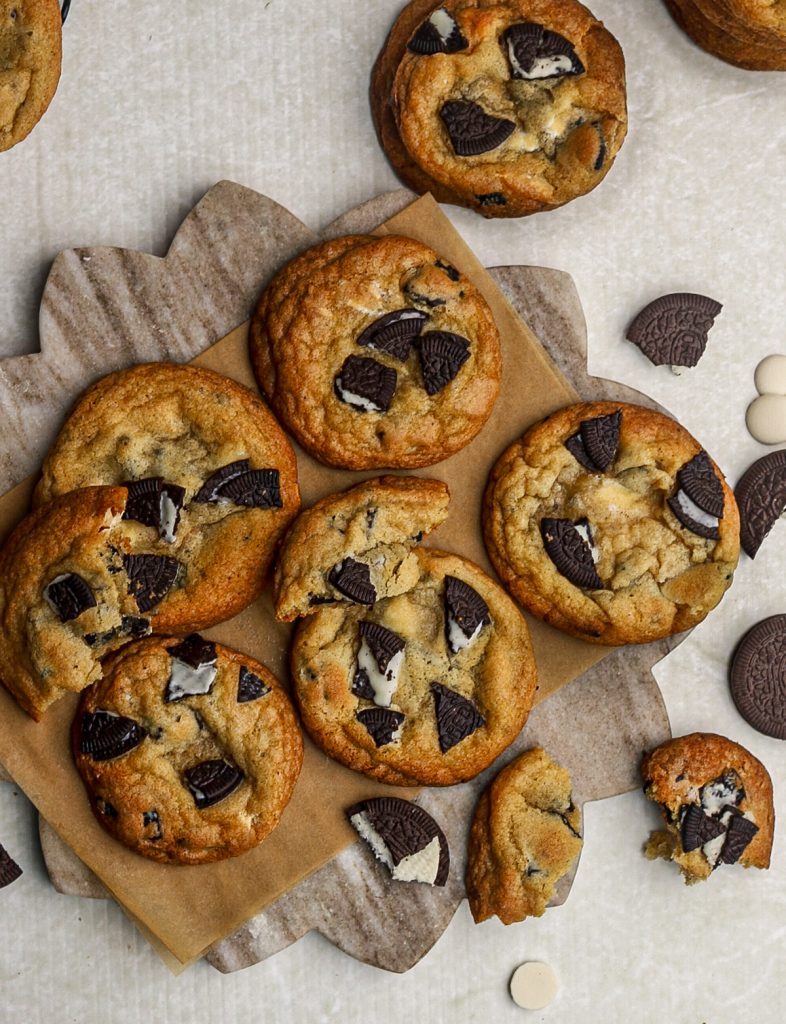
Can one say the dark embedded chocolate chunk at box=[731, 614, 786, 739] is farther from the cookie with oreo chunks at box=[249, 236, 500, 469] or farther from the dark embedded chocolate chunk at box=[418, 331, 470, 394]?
the dark embedded chocolate chunk at box=[418, 331, 470, 394]

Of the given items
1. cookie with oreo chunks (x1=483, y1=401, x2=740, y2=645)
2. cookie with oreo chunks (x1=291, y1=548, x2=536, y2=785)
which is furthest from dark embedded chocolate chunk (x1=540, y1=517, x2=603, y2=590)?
cookie with oreo chunks (x1=291, y1=548, x2=536, y2=785)

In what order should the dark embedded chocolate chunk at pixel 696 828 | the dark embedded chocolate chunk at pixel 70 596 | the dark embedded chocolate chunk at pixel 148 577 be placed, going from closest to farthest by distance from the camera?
the dark embedded chocolate chunk at pixel 70 596, the dark embedded chocolate chunk at pixel 148 577, the dark embedded chocolate chunk at pixel 696 828

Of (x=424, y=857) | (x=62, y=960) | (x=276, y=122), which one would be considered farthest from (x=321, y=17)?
(x=62, y=960)

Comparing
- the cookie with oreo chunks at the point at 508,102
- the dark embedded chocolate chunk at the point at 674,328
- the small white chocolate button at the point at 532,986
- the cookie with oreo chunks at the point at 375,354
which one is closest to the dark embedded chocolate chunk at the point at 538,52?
the cookie with oreo chunks at the point at 508,102

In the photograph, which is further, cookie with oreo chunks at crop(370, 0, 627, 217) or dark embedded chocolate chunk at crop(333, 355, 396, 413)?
cookie with oreo chunks at crop(370, 0, 627, 217)

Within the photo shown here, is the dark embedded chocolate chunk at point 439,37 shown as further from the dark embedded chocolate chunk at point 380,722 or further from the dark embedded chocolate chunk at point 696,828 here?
the dark embedded chocolate chunk at point 696,828

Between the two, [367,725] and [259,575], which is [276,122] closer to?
[259,575]
